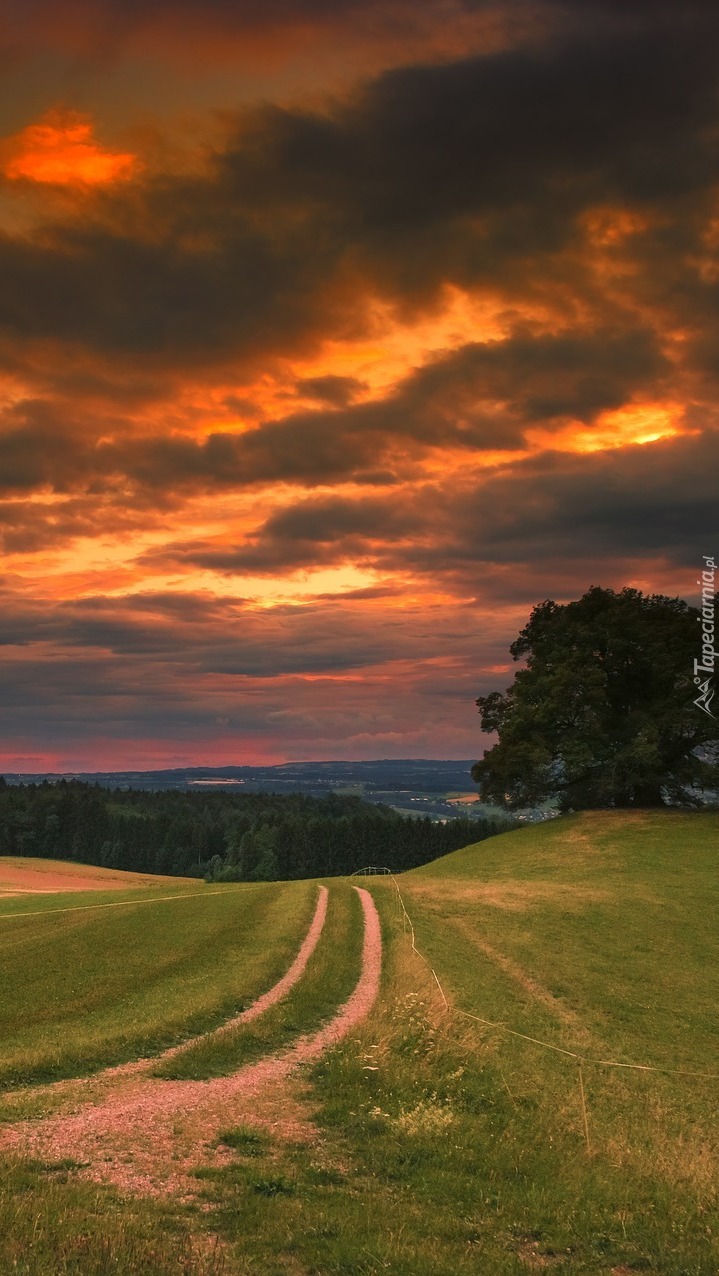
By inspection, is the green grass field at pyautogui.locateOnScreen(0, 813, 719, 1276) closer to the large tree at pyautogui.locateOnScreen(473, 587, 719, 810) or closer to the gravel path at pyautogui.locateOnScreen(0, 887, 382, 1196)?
the gravel path at pyautogui.locateOnScreen(0, 887, 382, 1196)

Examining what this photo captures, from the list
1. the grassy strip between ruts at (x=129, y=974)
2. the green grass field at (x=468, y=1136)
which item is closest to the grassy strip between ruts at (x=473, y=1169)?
the green grass field at (x=468, y=1136)

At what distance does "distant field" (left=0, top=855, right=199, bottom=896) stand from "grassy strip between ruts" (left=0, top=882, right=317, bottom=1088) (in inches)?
1309

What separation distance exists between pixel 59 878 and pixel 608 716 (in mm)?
69540

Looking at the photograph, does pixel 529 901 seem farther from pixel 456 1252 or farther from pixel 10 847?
pixel 10 847

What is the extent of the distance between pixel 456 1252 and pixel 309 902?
35.3 metres

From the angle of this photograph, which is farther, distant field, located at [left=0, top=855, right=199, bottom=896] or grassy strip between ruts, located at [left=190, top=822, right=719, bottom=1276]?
distant field, located at [left=0, top=855, right=199, bottom=896]

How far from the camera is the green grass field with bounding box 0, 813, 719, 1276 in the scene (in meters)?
10.7

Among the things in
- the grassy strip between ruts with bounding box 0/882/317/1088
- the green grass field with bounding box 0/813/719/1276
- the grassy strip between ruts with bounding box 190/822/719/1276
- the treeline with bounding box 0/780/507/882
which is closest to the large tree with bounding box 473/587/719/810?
the green grass field with bounding box 0/813/719/1276

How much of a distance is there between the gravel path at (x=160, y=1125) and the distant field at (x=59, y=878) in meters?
57.3

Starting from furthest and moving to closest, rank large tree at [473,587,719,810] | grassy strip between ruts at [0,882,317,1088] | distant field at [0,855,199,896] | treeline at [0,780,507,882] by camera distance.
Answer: treeline at [0,780,507,882], distant field at [0,855,199,896], large tree at [473,587,719,810], grassy strip between ruts at [0,882,317,1088]

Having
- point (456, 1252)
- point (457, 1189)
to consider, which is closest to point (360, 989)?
point (457, 1189)

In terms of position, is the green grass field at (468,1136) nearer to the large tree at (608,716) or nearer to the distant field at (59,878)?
the large tree at (608,716)

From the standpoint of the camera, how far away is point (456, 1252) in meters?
10.9

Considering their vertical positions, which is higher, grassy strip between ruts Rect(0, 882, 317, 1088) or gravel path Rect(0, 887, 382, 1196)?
gravel path Rect(0, 887, 382, 1196)
